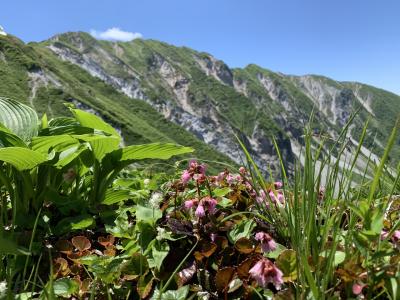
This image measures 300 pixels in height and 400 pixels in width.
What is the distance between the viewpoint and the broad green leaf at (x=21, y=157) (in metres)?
2.74

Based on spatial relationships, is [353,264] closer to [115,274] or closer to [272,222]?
[272,222]

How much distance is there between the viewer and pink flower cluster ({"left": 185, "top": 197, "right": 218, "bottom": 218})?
2.65m

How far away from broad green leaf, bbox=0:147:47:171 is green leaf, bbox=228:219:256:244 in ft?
4.50

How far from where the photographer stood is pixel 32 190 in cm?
326

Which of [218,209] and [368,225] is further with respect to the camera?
[218,209]

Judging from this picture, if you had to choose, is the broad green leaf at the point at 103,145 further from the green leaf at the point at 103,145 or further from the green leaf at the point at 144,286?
the green leaf at the point at 144,286

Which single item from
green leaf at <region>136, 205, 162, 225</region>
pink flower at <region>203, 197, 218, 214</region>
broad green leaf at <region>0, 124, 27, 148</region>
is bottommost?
green leaf at <region>136, 205, 162, 225</region>

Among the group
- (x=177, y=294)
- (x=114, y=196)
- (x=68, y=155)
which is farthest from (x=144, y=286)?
(x=114, y=196)

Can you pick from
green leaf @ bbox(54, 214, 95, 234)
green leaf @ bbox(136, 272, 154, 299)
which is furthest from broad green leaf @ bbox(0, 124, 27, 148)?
green leaf @ bbox(136, 272, 154, 299)

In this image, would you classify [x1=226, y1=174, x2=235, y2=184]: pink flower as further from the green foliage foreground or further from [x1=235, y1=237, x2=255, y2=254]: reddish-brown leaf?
[x1=235, y1=237, x2=255, y2=254]: reddish-brown leaf

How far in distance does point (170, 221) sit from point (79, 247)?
0.67 m

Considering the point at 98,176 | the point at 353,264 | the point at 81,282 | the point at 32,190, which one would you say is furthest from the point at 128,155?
the point at 353,264

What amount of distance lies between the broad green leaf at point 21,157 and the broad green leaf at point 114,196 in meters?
0.77

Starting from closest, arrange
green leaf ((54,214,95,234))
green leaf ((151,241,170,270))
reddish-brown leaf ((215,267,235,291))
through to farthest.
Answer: reddish-brown leaf ((215,267,235,291)), green leaf ((151,241,170,270)), green leaf ((54,214,95,234))
